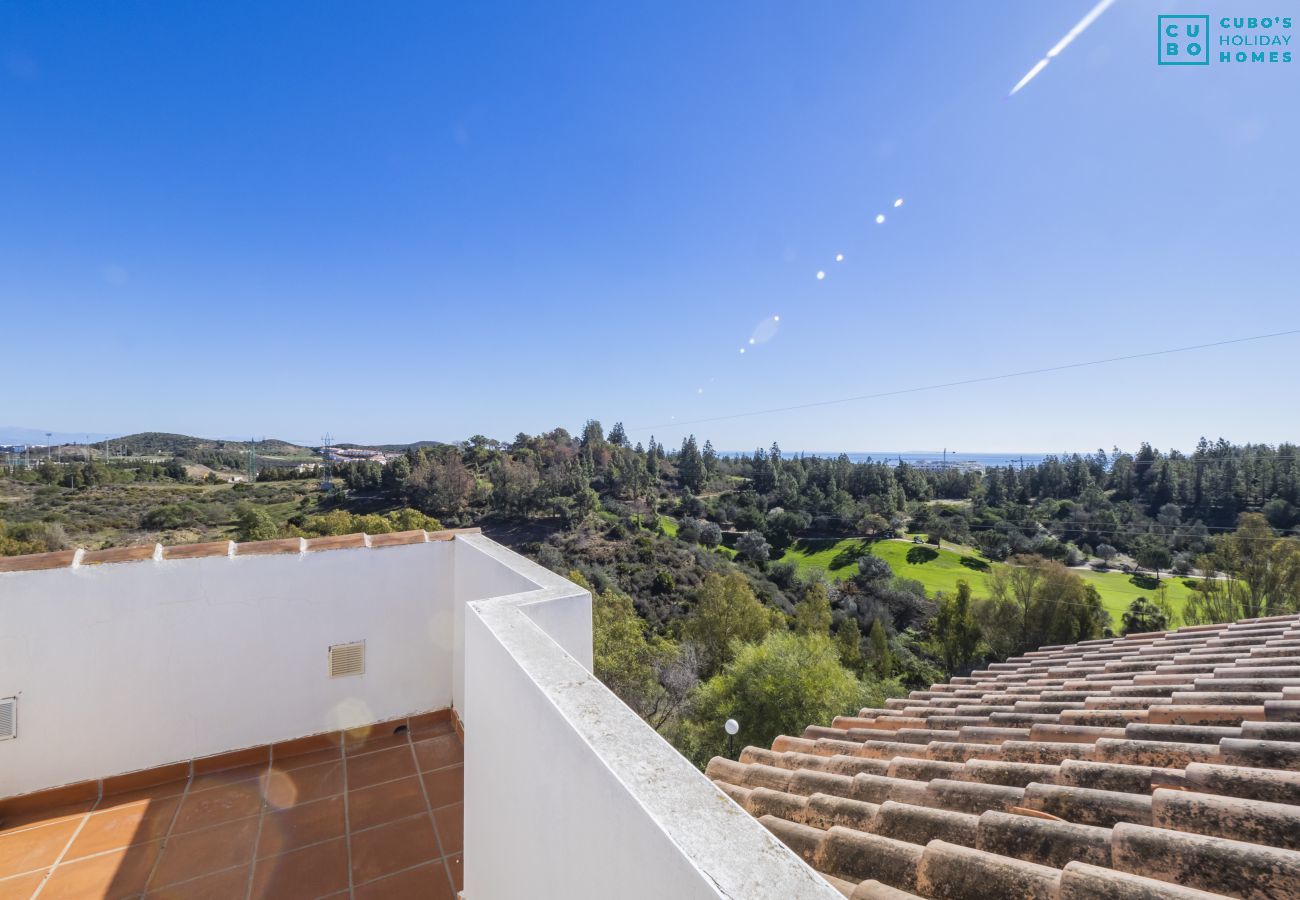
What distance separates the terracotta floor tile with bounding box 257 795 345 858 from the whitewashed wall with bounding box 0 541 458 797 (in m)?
0.55

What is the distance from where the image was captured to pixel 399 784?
272cm

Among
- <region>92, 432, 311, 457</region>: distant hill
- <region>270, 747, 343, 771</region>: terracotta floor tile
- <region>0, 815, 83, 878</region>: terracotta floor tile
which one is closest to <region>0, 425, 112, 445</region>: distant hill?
<region>92, 432, 311, 457</region>: distant hill

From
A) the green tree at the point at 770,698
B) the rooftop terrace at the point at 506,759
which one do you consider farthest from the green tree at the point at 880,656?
the rooftop terrace at the point at 506,759

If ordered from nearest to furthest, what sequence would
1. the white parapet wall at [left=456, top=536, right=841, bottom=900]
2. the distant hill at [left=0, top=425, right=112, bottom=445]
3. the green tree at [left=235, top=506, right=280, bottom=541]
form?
the white parapet wall at [left=456, top=536, right=841, bottom=900]
the green tree at [left=235, top=506, right=280, bottom=541]
the distant hill at [left=0, top=425, right=112, bottom=445]

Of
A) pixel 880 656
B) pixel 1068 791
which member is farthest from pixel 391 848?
pixel 880 656

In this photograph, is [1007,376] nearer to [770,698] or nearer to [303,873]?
[770,698]

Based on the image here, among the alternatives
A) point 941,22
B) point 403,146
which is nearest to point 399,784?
point 941,22

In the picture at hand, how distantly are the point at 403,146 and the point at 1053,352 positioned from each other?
17694 millimetres

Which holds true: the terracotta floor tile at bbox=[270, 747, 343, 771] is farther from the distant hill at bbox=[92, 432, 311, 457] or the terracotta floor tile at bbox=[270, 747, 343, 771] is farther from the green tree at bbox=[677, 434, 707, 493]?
the distant hill at bbox=[92, 432, 311, 457]

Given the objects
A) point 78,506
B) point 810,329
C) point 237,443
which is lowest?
point 78,506

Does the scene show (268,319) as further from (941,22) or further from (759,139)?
(941,22)

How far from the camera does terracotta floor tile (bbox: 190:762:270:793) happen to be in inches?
105

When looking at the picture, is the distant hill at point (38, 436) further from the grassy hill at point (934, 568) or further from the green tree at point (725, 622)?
the grassy hill at point (934, 568)

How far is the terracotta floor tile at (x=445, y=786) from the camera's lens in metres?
2.62
